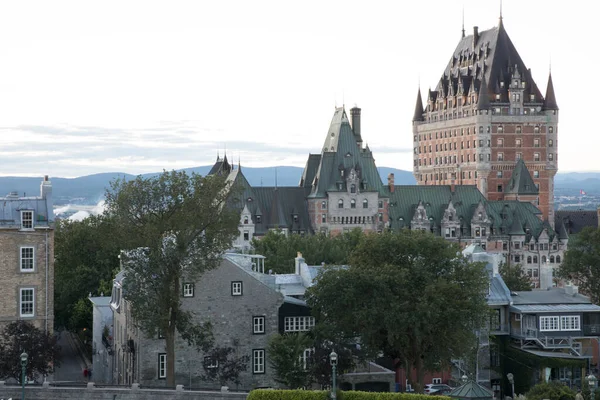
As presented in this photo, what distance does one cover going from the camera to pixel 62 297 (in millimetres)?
111562

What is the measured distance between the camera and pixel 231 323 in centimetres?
7769

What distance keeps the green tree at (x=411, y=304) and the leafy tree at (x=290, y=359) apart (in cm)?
291

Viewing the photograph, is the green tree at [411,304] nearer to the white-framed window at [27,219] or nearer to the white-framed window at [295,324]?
the white-framed window at [295,324]

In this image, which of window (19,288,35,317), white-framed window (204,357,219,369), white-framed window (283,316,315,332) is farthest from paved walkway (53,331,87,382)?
white-framed window (283,316,315,332)

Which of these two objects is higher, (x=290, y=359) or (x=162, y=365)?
(x=290, y=359)

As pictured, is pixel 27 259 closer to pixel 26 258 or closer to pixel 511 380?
pixel 26 258

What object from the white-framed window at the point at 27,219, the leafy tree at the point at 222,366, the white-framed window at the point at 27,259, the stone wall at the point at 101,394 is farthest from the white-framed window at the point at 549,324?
the white-framed window at the point at 27,219

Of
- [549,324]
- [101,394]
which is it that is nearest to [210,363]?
[101,394]

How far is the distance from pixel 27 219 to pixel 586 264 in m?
59.5

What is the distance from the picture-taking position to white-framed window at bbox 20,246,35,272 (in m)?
75.6

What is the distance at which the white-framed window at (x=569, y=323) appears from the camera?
8944cm

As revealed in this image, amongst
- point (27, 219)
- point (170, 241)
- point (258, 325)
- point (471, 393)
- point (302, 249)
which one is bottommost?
point (471, 393)

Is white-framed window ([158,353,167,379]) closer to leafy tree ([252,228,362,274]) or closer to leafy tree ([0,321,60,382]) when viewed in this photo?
leafy tree ([0,321,60,382])

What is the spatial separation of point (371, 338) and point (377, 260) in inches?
249
